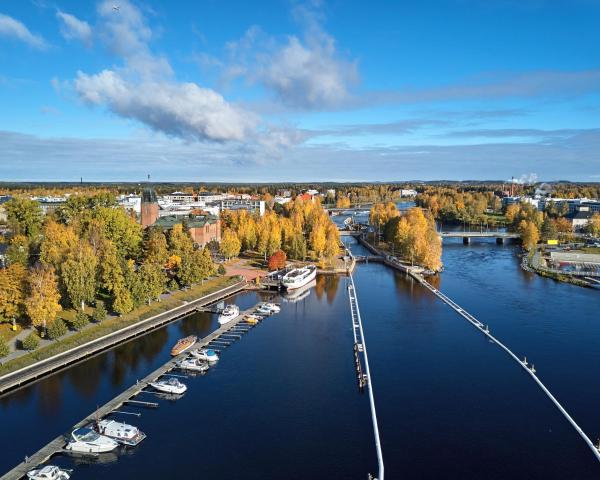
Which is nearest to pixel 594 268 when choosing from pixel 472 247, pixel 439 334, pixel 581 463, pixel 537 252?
pixel 537 252

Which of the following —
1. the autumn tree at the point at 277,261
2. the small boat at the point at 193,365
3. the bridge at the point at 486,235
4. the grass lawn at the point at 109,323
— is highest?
the bridge at the point at 486,235

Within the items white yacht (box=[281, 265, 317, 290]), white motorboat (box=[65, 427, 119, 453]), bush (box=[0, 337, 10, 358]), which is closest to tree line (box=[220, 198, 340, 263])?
white yacht (box=[281, 265, 317, 290])

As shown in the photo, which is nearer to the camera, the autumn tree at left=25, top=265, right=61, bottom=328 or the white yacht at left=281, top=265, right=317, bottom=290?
the autumn tree at left=25, top=265, right=61, bottom=328

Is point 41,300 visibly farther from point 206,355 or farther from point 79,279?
point 206,355

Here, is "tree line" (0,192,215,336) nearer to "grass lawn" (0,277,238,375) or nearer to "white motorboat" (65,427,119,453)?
"grass lawn" (0,277,238,375)

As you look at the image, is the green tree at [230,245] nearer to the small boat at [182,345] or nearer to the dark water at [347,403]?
the dark water at [347,403]

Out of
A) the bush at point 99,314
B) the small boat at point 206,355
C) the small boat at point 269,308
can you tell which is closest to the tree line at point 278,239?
the small boat at point 269,308

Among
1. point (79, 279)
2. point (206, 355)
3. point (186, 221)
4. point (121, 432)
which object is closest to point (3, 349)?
point (79, 279)
